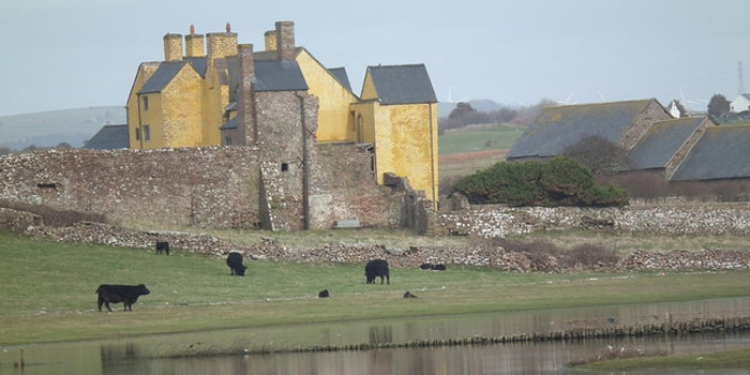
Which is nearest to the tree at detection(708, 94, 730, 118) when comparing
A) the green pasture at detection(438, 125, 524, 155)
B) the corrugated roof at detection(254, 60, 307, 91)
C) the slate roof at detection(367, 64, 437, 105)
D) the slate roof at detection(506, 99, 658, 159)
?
the green pasture at detection(438, 125, 524, 155)

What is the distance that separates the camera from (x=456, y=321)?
37312mm

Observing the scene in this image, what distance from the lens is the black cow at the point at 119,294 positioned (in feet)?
131

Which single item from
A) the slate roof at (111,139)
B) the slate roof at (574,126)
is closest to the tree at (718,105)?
the slate roof at (574,126)

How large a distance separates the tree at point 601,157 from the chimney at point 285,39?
1776 cm

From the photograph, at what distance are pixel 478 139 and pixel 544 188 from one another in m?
67.4

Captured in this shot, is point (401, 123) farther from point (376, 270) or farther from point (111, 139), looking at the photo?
point (376, 270)

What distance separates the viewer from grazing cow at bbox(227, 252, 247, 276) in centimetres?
4650

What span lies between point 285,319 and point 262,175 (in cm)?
2005

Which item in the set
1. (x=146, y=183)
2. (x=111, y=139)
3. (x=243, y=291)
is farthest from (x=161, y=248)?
(x=111, y=139)

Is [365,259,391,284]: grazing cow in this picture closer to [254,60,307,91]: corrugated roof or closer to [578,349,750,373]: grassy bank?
[254,60,307,91]: corrugated roof

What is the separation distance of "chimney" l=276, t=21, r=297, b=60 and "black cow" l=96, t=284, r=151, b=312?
2070cm

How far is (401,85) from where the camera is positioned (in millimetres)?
61938

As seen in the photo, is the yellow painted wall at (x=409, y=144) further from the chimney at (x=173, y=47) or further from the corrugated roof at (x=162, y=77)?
the chimney at (x=173, y=47)

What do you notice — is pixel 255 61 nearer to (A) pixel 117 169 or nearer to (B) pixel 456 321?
(A) pixel 117 169
